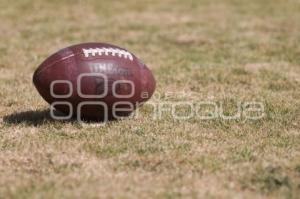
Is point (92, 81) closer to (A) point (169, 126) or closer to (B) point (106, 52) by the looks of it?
(B) point (106, 52)

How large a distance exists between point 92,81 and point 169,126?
0.97m

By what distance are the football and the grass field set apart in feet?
0.73

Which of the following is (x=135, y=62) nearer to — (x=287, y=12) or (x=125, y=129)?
(x=125, y=129)

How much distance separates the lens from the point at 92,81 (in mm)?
6430

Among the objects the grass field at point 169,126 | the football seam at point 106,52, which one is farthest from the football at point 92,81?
the grass field at point 169,126

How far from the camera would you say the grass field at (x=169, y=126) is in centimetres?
515

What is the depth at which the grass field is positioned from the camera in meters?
5.15

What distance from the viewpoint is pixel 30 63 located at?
10.2 m

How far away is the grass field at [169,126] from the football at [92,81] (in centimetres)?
22

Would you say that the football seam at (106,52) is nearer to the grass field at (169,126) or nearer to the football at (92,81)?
the football at (92,81)

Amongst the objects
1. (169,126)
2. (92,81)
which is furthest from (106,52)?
(169,126)

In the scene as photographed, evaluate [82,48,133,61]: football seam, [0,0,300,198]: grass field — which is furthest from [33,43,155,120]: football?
[0,0,300,198]: grass field

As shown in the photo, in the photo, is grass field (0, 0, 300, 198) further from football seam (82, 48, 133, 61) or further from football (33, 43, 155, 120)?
A: football seam (82, 48, 133, 61)

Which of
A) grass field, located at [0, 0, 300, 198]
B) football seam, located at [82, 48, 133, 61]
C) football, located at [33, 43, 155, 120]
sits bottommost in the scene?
grass field, located at [0, 0, 300, 198]
